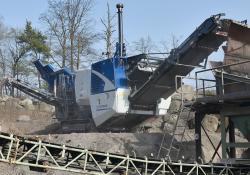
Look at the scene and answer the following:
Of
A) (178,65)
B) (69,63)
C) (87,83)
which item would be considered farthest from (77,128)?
(69,63)

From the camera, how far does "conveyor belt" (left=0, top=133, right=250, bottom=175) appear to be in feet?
35.2

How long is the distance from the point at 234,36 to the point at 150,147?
6145 mm

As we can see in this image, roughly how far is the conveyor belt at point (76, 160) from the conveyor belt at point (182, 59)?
25.7ft

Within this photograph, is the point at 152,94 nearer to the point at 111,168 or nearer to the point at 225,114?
the point at 225,114

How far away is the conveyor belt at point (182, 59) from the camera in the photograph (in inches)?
824

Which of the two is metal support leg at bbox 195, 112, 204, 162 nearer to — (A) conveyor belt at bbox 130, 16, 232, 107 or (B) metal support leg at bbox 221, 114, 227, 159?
(B) metal support leg at bbox 221, 114, 227, 159

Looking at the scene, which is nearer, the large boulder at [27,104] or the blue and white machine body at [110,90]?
the blue and white machine body at [110,90]

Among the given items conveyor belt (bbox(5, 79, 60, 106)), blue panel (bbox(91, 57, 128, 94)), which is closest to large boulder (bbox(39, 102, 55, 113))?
conveyor belt (bbox(5, 79, 60, 106))

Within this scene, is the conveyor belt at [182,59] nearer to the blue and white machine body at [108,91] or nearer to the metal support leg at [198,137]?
the blue and white machine body at [108,91]

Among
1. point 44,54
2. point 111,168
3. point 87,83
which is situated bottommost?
point 111,168

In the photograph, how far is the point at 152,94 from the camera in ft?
80.3

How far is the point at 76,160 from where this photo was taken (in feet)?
39.3

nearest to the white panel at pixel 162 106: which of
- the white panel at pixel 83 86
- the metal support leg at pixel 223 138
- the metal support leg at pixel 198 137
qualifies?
the white panel at pixel 83 86

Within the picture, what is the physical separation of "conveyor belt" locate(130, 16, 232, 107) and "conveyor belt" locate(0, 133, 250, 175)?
782 centimetres
